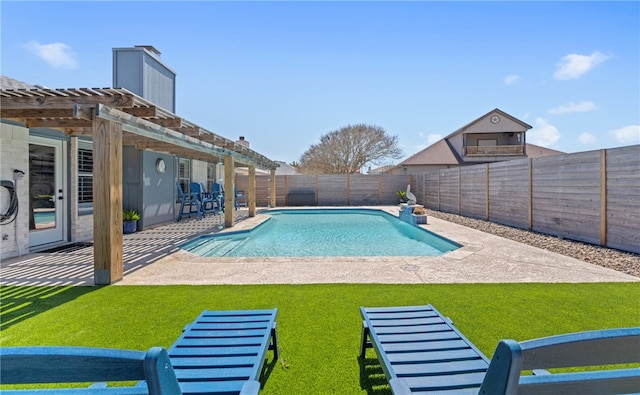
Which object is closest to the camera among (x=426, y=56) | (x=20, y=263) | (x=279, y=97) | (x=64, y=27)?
(x=20, y=263)

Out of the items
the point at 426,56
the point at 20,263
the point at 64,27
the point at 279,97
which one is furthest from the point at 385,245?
the point at 279,97

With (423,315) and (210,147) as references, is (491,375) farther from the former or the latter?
(210,147)

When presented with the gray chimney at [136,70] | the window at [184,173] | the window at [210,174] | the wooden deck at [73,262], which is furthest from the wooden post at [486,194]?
the window at [210,174]

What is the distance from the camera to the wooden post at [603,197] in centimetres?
645

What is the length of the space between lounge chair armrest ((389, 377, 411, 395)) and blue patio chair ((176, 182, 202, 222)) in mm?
11692

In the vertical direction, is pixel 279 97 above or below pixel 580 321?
above

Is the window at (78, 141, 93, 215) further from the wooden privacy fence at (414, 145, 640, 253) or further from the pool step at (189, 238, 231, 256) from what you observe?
the wooden privacy fence at (414, 145, 640, 253)

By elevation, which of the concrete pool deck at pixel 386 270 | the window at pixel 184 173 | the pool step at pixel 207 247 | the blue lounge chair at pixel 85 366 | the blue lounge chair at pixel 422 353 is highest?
the window at pixel 184 173

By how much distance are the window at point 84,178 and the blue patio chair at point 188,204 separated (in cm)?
395

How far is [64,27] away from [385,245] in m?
9.01

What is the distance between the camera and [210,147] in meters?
8.84

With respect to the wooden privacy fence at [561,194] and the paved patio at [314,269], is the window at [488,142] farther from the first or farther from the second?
the paved patio at [314,269]

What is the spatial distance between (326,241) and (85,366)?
8289mm

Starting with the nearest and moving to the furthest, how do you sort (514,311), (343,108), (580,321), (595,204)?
(580,321) → (514,311) → (595,204) → (343,108)
